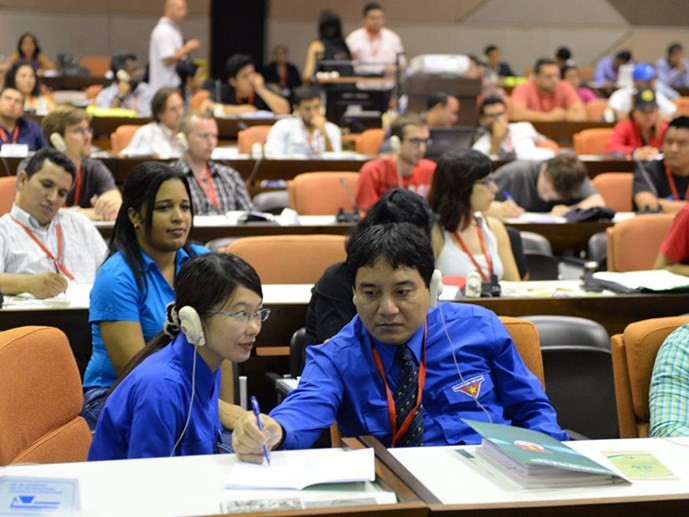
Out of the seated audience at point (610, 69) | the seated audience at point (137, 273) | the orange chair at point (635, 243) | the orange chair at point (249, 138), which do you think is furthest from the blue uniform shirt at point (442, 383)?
the seated audience at point (610, 69)

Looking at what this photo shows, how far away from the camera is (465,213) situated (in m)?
4.39

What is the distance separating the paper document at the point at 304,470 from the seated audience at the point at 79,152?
11.9 ft

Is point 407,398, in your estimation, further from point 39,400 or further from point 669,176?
point 669,176

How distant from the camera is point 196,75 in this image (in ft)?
35.5

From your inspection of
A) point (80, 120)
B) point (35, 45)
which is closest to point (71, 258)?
point (80, 120)

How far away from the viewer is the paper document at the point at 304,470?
1.86 meters

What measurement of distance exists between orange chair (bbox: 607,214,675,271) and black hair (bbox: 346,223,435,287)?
2.39m

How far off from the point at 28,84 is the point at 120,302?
639 cm

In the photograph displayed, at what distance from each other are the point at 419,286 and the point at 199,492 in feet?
2.51

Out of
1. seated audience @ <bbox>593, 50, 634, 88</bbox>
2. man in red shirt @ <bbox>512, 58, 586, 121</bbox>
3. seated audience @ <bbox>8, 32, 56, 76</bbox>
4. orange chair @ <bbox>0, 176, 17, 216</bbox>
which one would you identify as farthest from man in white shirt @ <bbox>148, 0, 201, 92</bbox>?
seated audience @ <bbox>593, 50, 634, 88</bbox>

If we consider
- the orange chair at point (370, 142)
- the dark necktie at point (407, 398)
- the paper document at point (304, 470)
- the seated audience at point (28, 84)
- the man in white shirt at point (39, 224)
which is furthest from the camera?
the seated audience at point (28, 84)

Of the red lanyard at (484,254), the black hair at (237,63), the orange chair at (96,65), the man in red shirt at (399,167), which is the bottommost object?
the red lanyard at (484,254)

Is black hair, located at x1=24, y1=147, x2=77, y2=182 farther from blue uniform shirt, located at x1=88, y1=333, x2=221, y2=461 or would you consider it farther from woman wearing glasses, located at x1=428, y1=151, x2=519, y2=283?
blue uniform shirt, located at x1=88, y1=333, x2=221, y2=461

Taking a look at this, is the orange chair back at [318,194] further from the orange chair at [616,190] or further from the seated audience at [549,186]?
the orange chair at [616,190]
